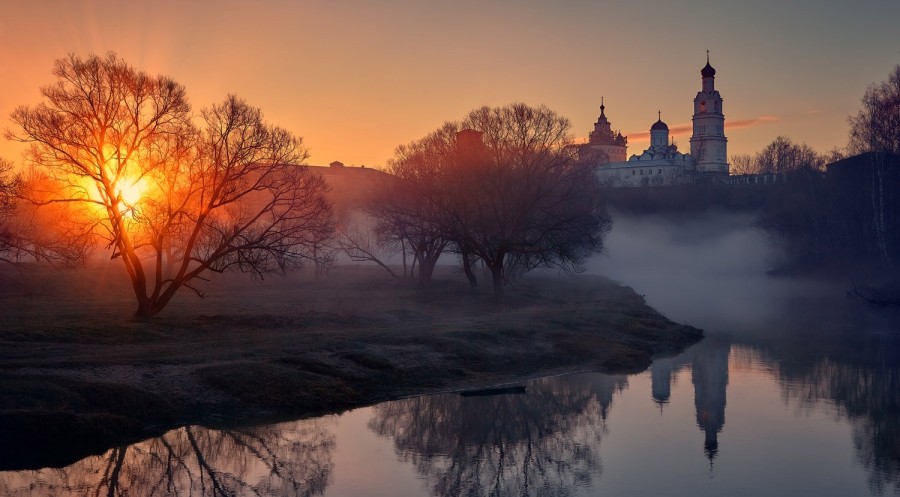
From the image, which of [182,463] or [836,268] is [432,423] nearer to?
[182,463]

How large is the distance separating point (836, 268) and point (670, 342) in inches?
1869

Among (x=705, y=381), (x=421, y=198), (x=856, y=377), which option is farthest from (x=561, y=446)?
(x=421, y=198)

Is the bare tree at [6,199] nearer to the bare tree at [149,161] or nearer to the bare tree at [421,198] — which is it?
the bare tree at [149,161]

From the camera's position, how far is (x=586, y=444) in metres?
25.5

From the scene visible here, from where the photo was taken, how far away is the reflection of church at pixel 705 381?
2756 cm

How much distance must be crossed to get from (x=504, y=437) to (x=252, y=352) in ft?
33.7

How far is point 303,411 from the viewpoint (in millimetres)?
28656

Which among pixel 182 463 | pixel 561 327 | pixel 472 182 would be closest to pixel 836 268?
pixel 472 182

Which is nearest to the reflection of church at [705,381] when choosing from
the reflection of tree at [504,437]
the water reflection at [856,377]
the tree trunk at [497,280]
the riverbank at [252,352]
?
the riverbank at [252,352]

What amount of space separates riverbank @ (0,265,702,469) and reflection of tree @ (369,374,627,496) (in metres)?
2.42

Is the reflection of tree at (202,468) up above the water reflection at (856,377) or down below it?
below

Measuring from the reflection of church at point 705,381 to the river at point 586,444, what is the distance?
0.30 ft

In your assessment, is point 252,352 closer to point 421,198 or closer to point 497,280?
point 497,280

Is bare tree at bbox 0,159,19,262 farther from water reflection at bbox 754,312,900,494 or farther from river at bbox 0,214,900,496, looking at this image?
water reflection at bbox 754,312,900,494
